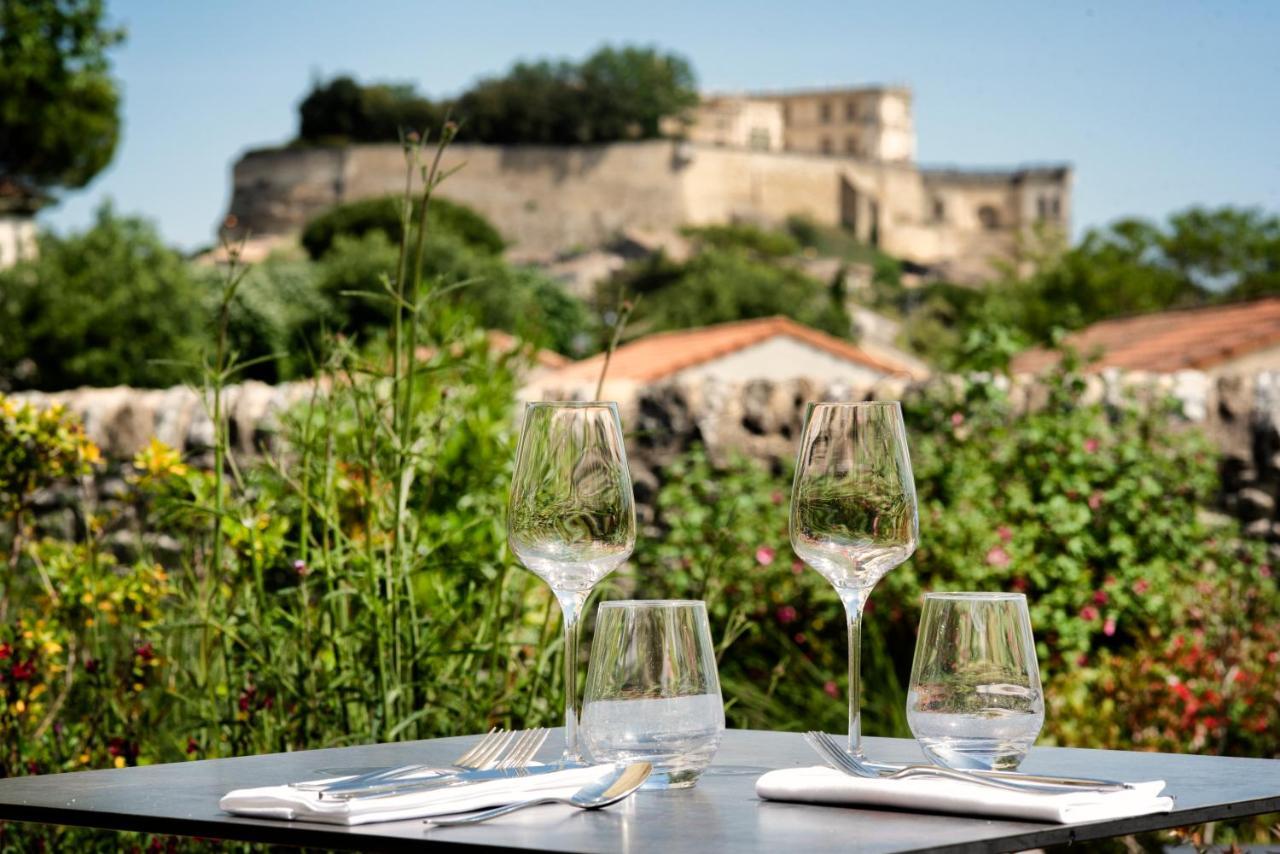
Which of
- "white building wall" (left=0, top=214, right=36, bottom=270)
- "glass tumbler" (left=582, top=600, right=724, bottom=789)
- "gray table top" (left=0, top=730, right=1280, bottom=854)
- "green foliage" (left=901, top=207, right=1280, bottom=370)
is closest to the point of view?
"gray table top" (left=0, top=730, right=1280, bottom=854)

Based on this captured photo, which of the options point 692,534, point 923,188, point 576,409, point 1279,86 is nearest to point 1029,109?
point 923,188

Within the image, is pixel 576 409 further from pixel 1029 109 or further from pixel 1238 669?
pixel 1029 109

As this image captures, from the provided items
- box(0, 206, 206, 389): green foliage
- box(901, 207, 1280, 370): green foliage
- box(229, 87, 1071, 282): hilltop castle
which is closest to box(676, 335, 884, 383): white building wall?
box(0, 206, 206, 389): green foliage

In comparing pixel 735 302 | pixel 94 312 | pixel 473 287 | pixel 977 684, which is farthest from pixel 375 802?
pixel 735 302

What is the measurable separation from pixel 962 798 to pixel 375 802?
50cm

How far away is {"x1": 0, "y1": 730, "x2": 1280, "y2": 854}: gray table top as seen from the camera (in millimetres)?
1150

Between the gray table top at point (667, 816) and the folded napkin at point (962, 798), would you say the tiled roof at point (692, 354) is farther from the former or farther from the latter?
the folded napkin at point (962, 798)

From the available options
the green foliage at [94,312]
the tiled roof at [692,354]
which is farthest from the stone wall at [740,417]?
the green foliage at [94,312]

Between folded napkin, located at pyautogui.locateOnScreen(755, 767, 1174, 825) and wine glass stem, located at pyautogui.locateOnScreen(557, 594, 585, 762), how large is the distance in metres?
0.23

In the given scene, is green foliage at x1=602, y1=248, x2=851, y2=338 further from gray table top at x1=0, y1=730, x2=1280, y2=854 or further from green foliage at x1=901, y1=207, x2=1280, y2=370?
gray table top at x1=0, y1=730, x2=1280, y2=854

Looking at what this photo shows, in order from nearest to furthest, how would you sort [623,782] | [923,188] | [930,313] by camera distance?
[623,782], [930,313], [923,188]

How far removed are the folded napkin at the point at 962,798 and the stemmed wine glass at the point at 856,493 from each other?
0.16 m

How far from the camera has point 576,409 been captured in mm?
1471

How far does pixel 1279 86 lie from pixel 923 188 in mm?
36818
